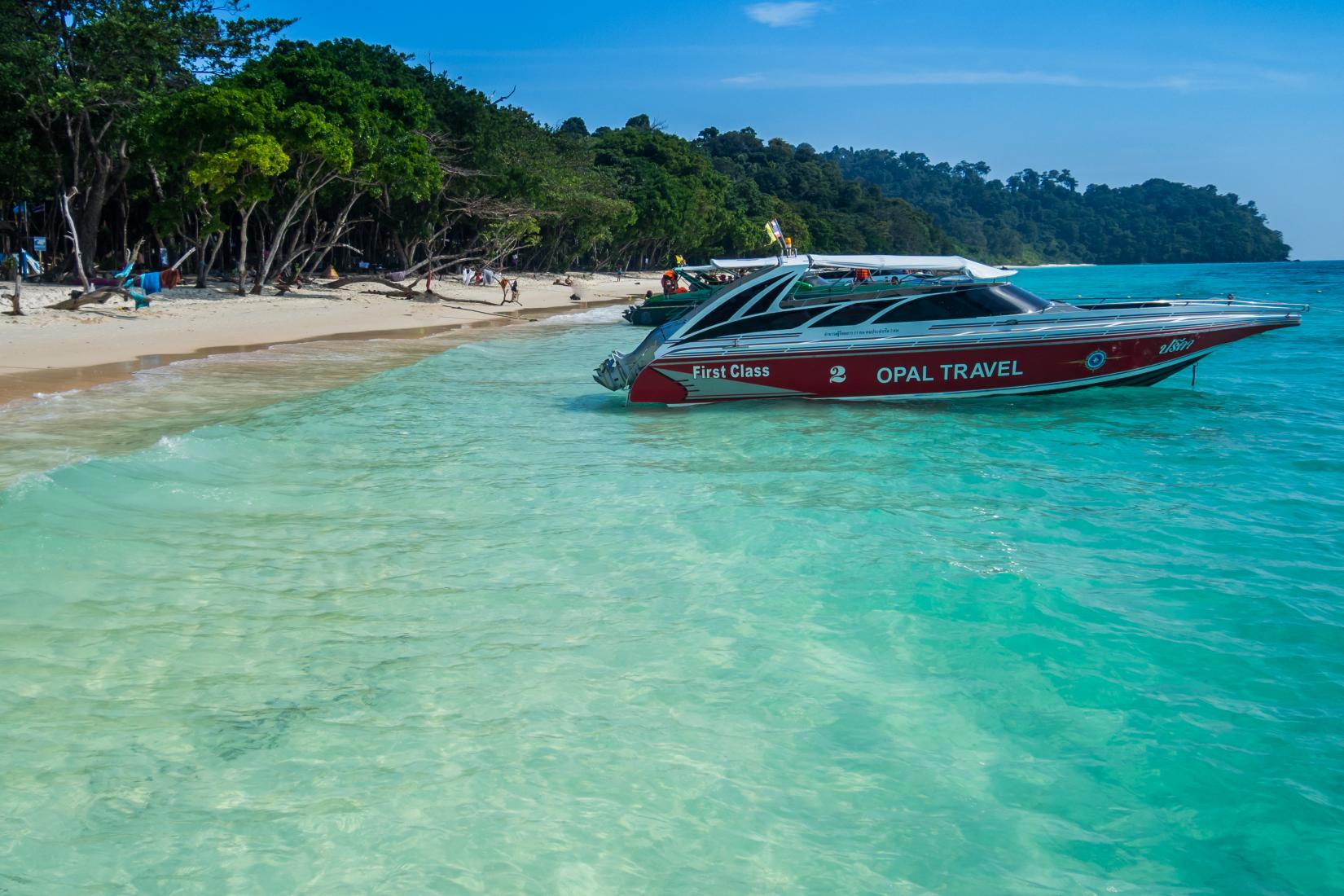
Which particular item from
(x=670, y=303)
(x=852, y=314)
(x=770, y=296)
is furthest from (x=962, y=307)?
(x=670, y=303)

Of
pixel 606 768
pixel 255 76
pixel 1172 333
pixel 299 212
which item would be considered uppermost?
pixel 255 76

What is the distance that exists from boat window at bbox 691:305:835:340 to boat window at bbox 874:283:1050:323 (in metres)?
0.90

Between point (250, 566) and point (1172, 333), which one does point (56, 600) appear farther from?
point (1172, 333)

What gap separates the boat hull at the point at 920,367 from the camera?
45.8 feet

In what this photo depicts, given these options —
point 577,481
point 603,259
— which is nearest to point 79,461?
point 577,481

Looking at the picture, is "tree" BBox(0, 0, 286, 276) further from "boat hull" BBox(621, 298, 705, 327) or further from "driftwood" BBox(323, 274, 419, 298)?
"boat hull" BBox(621, 298, 705, 327)

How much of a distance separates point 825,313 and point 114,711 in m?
10.3

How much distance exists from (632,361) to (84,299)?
17.0m

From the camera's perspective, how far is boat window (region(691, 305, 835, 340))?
1384cm

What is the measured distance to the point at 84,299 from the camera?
2491 centimetres

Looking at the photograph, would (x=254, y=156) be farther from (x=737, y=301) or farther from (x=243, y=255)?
(x=737, y=301)

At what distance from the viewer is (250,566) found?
7.42 meters

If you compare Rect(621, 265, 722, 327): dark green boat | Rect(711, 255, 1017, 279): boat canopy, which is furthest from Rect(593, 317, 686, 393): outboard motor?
Rect(621, 265, 722, 327): dark green boat

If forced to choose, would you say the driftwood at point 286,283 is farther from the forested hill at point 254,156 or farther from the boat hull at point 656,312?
the boat hull at point 656,312
